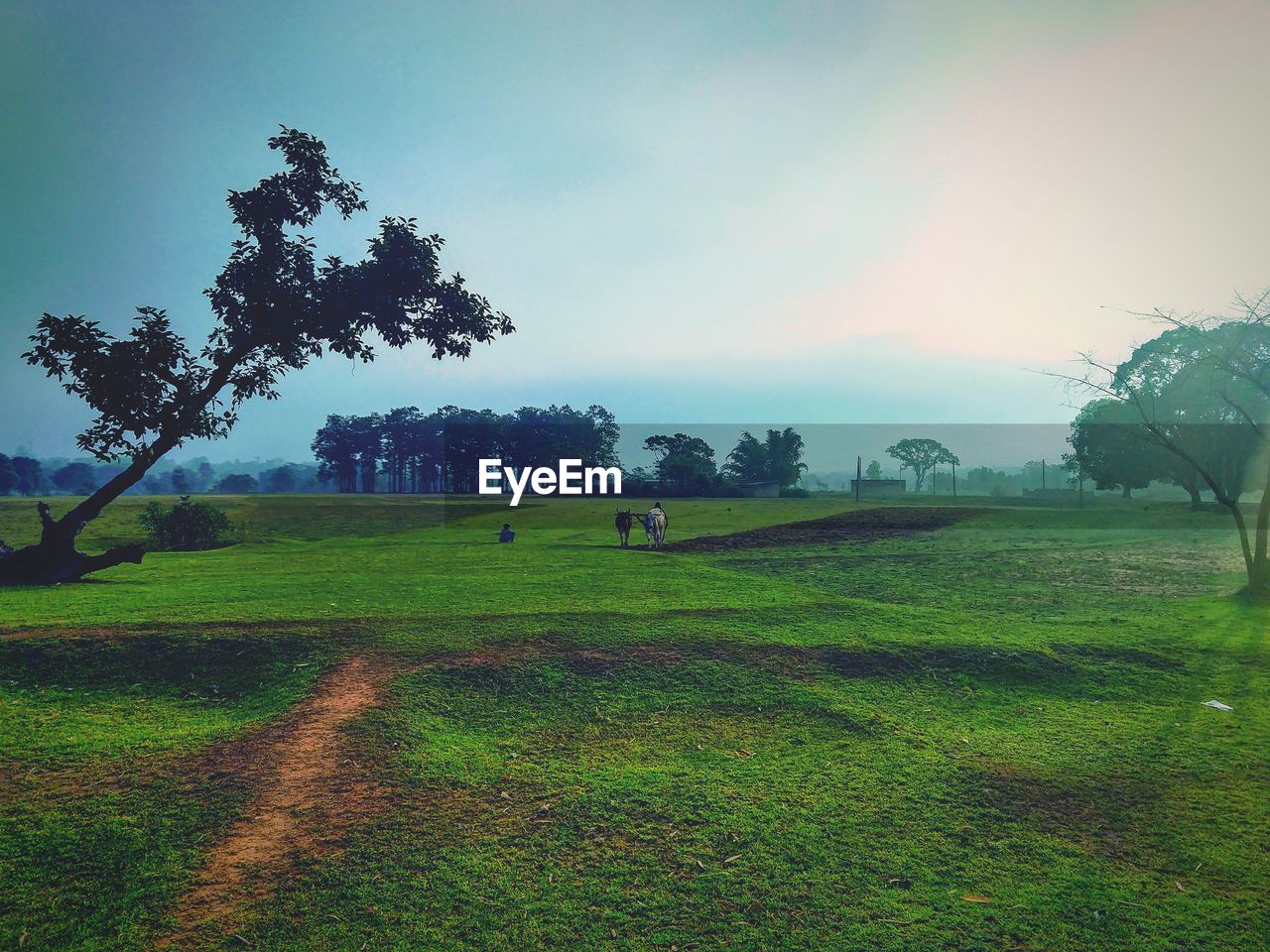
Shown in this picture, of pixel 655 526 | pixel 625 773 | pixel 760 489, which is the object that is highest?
pixel 760 489

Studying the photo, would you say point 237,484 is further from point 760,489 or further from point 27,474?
point 760,489

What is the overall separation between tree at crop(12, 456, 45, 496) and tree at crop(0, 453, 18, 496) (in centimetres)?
121

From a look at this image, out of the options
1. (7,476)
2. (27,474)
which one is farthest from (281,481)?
(7,476)

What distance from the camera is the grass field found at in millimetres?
5344

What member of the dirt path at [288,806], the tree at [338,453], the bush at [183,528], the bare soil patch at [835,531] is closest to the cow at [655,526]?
the bare soil patch at [835,531]

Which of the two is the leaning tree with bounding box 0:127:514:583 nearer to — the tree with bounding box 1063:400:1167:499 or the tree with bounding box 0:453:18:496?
the tree with bounding box 1063:400:1167:499

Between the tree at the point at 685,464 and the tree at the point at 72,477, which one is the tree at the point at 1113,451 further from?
the tree at the point at 72,477

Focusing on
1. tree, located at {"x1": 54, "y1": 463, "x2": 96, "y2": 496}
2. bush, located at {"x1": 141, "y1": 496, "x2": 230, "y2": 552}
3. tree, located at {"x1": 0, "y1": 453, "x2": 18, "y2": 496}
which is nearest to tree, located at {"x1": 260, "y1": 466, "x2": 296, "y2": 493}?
tree, located at {"x1": 54, "y1": 463, "x2": 96, "y2": 496}

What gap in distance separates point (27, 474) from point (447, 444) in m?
87.7

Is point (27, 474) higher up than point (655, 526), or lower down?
higher up

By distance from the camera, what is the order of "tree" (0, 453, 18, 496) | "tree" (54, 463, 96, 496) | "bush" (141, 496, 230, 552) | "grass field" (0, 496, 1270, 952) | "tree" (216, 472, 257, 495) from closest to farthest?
→ "grass field" (0, 496, 1270, 952), "bush" (141, 496, 230, 552), "tree" (0, 453, 18, 496), "tree" (216, 472, 257, 495), "tree" (54, 463, 96, 496)

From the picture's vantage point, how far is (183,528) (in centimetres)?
3622

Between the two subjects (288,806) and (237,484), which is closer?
(288,806)

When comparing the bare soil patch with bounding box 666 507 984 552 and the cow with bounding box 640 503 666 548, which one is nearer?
the cow with bounding box 640 503 666 548
